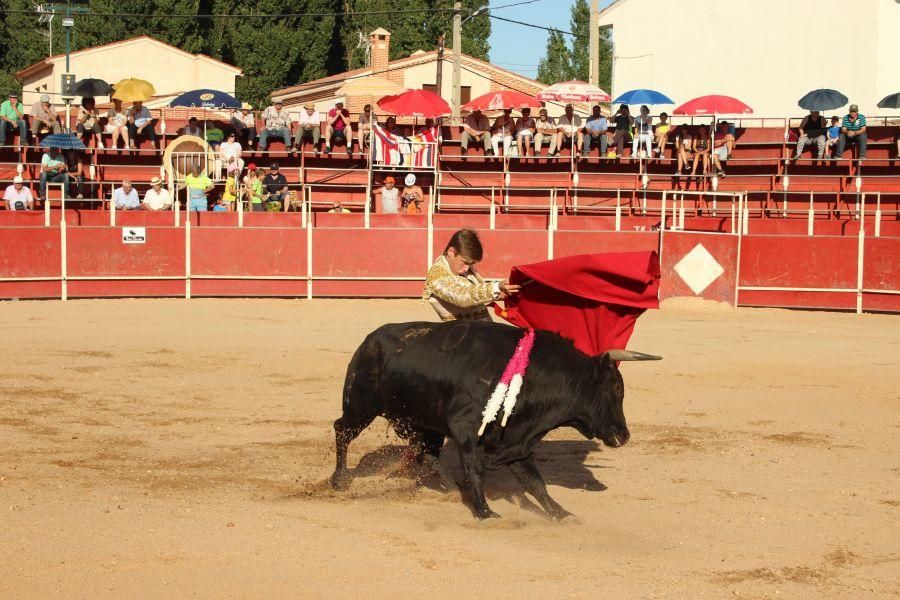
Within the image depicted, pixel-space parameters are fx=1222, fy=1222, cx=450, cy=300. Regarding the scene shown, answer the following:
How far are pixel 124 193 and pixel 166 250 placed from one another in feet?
6.46

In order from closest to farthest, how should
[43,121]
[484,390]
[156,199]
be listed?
1. [484,390]
2. [156,199]
3. [43,121]

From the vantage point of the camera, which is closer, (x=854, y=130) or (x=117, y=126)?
(x=117, y=126)

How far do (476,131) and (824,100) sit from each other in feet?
22.1

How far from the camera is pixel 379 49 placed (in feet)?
137

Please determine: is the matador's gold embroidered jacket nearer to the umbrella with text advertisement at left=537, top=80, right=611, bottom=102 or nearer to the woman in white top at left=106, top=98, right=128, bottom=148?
the umbrella with text advertisement at left=537, top=80, right=611, bottom=102

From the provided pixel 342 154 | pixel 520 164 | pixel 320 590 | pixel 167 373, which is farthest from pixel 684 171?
pixel 320 590

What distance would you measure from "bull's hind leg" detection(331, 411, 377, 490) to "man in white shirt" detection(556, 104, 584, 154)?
677 inches

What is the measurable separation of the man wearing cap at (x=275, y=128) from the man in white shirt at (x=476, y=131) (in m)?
3.45

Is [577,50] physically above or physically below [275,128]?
above

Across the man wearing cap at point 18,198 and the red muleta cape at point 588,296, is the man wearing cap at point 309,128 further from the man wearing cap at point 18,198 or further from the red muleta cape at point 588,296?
the red muleta cape at point 588,296

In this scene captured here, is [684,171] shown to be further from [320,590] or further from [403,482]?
[320,590]

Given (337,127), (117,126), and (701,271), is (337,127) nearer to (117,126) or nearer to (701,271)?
(117,126)

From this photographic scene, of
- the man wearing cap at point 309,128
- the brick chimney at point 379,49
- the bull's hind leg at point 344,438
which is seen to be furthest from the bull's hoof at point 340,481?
the brick chimney at point 379,49

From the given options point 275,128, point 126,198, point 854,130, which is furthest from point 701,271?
point 126,198
